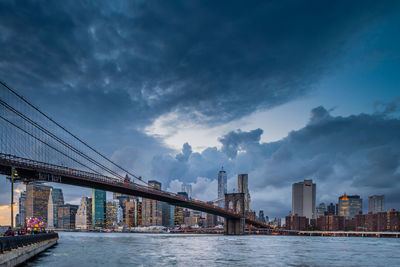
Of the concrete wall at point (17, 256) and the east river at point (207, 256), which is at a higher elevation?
the concrete wall at point (17, 256)

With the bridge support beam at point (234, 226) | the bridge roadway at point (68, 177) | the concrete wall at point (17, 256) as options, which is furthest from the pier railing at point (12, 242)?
the bridge support beam at point (234, 226)

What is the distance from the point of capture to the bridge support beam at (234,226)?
444ft

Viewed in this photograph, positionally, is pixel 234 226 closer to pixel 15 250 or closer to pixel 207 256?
pixel 207 256

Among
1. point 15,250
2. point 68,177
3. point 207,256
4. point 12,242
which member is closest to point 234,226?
point 68,177

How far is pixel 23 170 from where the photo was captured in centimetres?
6062

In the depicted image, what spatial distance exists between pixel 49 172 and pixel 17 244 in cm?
3528

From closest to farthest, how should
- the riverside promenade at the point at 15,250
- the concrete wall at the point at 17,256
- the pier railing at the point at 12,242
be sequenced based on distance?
the concrete wall at the point at 17,256 → the riverside promenade at the point at 15,250 → the pier railing at the point at 12,242

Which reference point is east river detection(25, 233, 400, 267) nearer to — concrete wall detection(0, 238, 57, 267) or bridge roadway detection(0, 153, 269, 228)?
concrete wall detection(0, 238, 57, 267)

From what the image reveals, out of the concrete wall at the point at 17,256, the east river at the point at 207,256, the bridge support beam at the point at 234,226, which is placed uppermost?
the concrete wall at the point at 17,256

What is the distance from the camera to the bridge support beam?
135250mm

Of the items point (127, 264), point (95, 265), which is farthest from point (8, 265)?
point (127, 264)

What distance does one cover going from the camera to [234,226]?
138 metres

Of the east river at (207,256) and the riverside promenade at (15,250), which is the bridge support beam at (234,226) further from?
the riverside promenade at (15,250)

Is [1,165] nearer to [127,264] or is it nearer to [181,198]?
[127,264]
